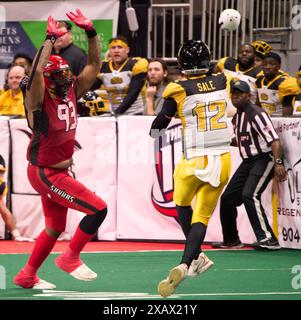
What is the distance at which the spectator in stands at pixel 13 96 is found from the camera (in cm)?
1219

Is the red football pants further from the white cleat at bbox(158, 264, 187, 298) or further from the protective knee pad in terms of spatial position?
the white cleat at bbox(158, 264, 187, 298)

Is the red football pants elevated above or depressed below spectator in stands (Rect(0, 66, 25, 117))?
below

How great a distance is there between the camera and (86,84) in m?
8.10

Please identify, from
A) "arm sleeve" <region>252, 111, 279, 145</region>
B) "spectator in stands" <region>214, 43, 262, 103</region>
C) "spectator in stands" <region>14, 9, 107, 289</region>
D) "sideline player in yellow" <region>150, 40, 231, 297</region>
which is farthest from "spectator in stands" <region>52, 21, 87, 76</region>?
"sideline player in yellow" <region>150, 40, 231, 297</region>

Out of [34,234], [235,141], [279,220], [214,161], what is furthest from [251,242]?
[214,161]

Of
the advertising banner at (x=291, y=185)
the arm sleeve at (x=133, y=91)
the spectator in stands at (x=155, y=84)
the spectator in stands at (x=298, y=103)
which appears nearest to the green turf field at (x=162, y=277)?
the advertising banner at (x=291, y=185)

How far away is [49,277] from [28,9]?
6796 mm

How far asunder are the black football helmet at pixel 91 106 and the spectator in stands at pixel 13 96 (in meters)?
0.87

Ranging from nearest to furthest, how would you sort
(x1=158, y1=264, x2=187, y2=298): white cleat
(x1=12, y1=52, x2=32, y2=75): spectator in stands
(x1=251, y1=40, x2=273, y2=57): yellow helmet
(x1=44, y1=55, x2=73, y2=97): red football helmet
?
(x1=158, y1=264, x2=187, y2=298): white cleat → (x1=44, y1=55, x2=73, y2=97): red football helmet → (x1=251, y1=40, x2=273, y2=57): yellow helmet → (x1=12, y1=52, x2=32, y2=75): spectator in stands

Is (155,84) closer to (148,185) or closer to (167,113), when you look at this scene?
(148,185)

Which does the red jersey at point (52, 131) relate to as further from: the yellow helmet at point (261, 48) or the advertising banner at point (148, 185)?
the yellow helmet at point (261, 48)

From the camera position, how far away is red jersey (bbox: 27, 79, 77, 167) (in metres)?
7.77

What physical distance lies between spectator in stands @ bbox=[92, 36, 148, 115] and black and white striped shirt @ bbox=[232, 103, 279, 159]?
195cm

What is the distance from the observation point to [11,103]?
12.4 metres
